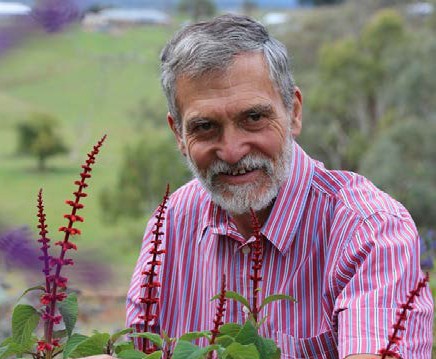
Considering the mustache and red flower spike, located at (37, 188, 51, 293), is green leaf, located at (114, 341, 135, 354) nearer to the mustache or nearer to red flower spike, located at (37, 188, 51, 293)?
red flower spike, located at (37, 188, 51, 293)

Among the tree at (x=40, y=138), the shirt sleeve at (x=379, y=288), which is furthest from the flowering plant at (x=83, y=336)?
the tree at (x=40, y=138)

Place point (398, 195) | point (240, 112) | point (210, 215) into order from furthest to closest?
point (398, 195)
point (210, 215)
point (240, 112)

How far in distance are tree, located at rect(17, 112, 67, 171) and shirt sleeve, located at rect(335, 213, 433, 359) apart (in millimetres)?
13438

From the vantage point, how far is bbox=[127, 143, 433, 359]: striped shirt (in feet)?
5.19

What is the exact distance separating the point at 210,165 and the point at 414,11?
20497 mm

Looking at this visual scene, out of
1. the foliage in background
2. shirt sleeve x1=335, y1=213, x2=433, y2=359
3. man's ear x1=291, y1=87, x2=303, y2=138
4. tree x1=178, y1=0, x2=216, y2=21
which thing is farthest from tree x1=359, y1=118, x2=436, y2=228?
shirt sleeve x1=335, y1=213, x2=433, y2=359

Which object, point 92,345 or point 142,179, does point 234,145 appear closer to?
point 92,345

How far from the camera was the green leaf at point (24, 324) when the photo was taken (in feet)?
4.38

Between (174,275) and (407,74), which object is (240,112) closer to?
(174,275)

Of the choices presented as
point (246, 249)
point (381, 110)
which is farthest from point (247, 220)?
point (381, 110)

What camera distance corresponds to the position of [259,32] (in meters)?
1.90

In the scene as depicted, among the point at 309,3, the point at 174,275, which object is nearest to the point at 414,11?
the point at 309,3

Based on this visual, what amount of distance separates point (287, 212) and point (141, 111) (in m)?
20.9

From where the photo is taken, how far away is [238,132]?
1.80 metres
